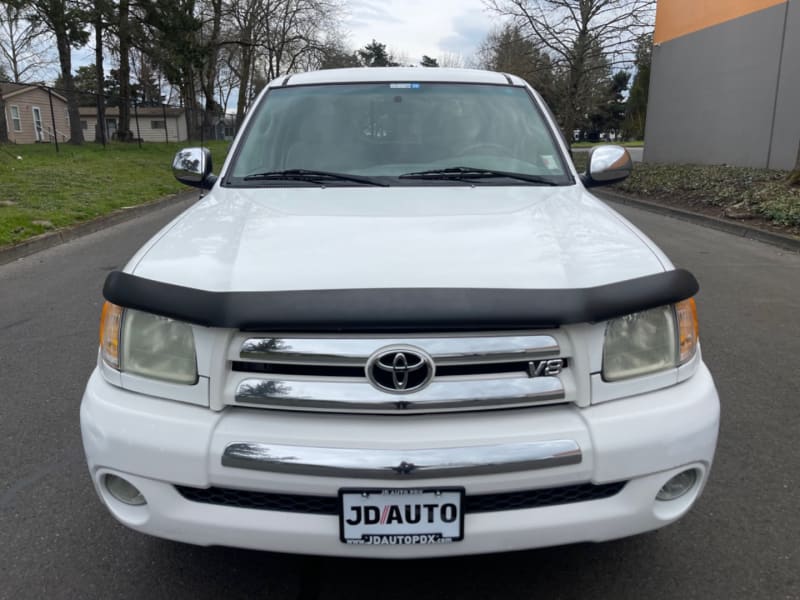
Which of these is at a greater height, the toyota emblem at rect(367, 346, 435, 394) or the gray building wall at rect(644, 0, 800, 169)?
the gray building wall at rect(644, 0, 800, 169)

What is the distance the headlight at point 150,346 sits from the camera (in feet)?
6.43

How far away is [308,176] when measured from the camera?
3.07 m

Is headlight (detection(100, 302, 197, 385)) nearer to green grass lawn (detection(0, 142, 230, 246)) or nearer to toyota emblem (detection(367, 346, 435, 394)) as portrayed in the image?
toyota emblem (detection(367, 346, 435, 394))

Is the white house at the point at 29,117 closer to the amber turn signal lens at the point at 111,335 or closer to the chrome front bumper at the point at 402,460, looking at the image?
the amber turn signal lens at the point at 111,335

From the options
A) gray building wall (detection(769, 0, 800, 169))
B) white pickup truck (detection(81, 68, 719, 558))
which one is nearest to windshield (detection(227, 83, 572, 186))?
white pickup truck (detection(81, 68, 719, 558))

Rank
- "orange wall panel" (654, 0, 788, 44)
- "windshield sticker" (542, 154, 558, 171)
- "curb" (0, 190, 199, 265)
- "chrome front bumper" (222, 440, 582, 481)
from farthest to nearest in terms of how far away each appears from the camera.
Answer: "orange wall panel" (654, 0, 788, 44) → "curb" (0, 190, 199, 265) → "windshield sticker" (542, 154, 558, 171) → "chrome front bumper" (222, 440, 582, 481)

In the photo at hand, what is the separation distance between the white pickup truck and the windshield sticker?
116 centimetres

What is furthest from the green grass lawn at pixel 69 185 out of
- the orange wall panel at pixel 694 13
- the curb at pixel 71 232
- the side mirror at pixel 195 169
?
the orange wall panel at pixel 694 13

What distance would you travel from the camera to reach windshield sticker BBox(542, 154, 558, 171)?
3.24 m

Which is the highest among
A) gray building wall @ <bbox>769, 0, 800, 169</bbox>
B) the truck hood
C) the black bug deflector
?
gray building wall @ <bbox>769, 0, 800, 169</bbox>

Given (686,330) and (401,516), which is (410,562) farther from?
(686,330)

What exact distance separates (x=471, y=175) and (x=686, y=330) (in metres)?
1.33

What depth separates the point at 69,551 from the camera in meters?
2.46

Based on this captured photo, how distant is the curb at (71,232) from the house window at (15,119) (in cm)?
3516
